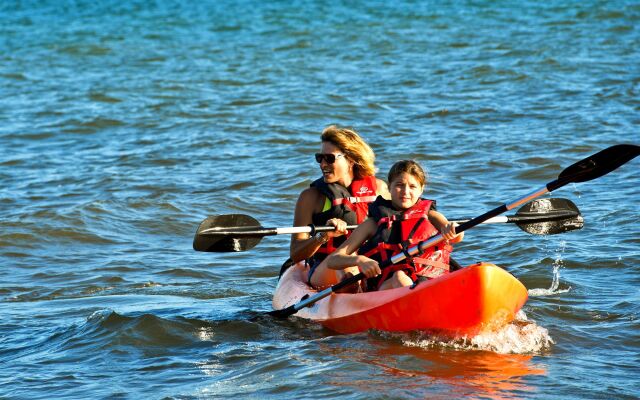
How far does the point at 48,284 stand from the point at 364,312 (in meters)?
2.83

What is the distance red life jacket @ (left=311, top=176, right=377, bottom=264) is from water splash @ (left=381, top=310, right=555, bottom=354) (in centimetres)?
89

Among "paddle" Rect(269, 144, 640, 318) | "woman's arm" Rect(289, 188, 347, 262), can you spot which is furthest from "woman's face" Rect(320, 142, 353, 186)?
"paddle" Rect(269, 144, 640, 318)

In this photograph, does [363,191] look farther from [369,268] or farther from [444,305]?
[444,305]

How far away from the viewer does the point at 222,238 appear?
21.9 feet

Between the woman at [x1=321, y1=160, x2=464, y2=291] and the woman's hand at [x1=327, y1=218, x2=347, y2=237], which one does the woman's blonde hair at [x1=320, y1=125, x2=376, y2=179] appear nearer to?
the woman's hand at [x1=327, y1=218, x2=347, y2=237]

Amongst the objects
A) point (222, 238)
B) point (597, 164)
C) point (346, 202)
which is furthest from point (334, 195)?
point (597, 164)

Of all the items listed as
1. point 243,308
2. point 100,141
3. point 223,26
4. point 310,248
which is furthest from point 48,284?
point 223,26

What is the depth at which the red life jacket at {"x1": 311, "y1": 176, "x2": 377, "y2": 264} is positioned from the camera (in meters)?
6.46

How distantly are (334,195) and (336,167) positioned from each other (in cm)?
17

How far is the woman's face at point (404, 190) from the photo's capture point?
18.7 feet

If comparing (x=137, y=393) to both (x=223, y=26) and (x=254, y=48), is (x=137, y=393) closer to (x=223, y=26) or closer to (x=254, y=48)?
(x=254, y=48)

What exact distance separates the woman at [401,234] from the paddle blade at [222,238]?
38.0 inches

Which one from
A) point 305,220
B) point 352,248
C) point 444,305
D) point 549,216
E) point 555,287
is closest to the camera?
point 444,305

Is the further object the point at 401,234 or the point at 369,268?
the point at 401,234
